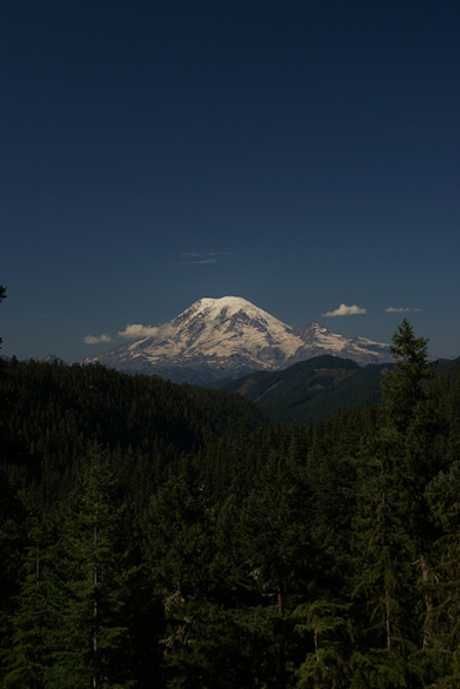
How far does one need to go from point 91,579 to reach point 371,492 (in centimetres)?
1238

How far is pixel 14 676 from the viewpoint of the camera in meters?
15.2

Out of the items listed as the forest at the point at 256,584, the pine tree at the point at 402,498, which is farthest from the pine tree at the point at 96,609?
the pine tree at the point at 402,498

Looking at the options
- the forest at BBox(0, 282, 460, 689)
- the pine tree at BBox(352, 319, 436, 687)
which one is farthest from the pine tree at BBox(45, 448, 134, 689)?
the pine tree at BBox(352, 319, 436, 687)

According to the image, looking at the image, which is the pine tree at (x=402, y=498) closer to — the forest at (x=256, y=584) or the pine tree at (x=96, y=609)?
the forest at (x=256, y=584)

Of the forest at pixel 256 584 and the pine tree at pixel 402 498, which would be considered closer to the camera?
the forest at pixel 256 584

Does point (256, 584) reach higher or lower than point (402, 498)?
lower

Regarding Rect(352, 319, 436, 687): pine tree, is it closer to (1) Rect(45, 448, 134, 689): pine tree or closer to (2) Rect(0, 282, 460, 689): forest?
(2) Rect(0, 282, 460, 689): forest

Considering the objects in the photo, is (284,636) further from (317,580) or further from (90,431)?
(90,431)

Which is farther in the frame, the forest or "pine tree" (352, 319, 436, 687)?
"pine tree" (352, 319, 436, 687)

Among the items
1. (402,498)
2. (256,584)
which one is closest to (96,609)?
(402,498)

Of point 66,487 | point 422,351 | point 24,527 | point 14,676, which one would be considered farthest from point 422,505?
point 66,487

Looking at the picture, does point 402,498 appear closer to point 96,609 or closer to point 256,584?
point 96,609

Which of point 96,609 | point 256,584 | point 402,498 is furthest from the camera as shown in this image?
point 256,584

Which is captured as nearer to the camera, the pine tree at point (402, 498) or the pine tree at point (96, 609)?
the pine tree at point (96, 609)
